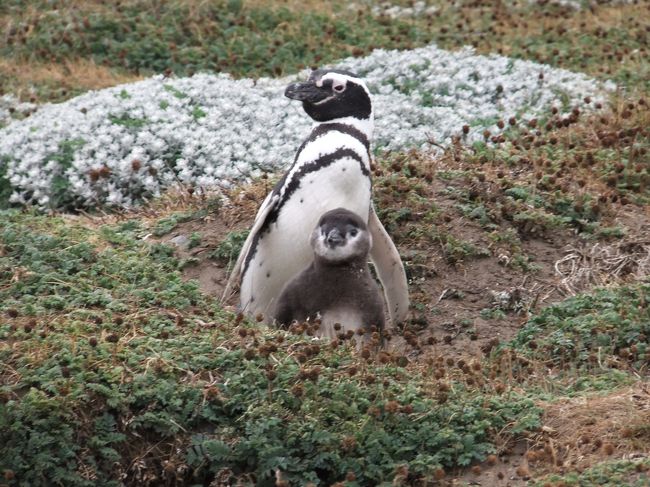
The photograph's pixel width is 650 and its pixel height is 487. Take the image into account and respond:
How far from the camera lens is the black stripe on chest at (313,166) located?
819 centimetres

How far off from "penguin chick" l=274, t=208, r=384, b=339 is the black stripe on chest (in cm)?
44

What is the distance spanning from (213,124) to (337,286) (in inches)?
155

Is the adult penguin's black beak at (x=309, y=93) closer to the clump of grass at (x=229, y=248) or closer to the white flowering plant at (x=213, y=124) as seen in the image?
the clump of grass at (x=229, y=248)

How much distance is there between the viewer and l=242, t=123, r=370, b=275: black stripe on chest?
8.19 m

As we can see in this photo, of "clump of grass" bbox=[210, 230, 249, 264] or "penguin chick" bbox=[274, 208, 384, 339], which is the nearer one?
"penguin chick" bbox=[274, 208, 384, 339]

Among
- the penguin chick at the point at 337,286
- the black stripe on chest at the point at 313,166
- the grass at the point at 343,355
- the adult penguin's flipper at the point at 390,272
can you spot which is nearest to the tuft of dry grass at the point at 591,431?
the grass at the point at 343,355

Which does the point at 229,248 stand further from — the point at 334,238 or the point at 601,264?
the point at 601,264

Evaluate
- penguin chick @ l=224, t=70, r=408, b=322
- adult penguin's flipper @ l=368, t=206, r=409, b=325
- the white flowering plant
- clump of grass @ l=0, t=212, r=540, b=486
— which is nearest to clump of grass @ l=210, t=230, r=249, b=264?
penguin chick @ l=224, t=70, r=408, b=322

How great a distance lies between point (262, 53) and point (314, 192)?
7109 millimetres

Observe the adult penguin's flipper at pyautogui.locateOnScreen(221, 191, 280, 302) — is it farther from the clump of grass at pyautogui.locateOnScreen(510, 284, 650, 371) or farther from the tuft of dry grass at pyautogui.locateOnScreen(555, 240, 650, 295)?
the tuft of dry grass at pyautogui.locateOnScreen(555, 240, 650, 295)

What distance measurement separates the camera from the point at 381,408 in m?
6.28

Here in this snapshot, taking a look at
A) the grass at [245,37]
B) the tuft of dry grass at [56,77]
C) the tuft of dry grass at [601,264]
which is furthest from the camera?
the grass at [245,37]

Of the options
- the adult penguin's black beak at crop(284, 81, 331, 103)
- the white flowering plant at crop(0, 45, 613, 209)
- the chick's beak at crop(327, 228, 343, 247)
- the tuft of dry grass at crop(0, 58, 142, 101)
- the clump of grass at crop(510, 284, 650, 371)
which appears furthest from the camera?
the tuft of dry grass at crop(0, 58, 142, 101)

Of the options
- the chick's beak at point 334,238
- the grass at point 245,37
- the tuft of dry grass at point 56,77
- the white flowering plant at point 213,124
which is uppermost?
the chick's beak at point 334,238
